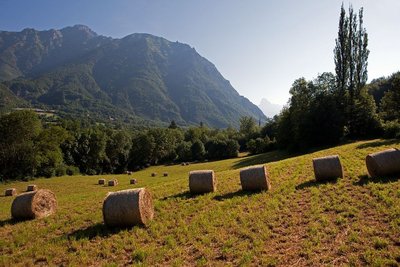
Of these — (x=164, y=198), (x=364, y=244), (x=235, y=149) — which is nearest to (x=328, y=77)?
(x=235, y=149)

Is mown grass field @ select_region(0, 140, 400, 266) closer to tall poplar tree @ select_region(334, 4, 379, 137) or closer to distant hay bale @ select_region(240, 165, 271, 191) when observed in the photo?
distant hay bale @ select_region(240, 165, 271, 191)

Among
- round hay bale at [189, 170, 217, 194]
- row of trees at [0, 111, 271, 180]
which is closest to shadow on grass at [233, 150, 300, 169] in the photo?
row of trees at [0, 111, 271, 180]

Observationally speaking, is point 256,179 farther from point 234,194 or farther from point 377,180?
point 377,180

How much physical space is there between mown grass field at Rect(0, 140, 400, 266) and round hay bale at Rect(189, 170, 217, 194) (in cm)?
134

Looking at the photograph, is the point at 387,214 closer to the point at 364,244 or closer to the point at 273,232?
the point at 364,244

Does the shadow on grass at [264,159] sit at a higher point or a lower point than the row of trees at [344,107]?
lower

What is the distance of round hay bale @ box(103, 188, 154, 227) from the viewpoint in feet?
40.7

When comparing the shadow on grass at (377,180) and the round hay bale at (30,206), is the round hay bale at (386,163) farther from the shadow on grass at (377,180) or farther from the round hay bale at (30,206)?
the round hay bale at (30,206)

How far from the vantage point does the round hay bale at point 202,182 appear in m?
17.5

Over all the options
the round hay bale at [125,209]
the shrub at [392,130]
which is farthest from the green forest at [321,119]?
the round hay bale at [125,209]

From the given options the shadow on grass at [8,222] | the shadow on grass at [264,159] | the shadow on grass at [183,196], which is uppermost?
the shadow on grass at [8,222]

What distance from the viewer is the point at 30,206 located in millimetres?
15867

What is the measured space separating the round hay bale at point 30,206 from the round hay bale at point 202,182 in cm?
762

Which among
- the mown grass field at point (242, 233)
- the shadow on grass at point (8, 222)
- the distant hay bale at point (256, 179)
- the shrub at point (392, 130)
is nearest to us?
the mown grass field at point (242, 233)
